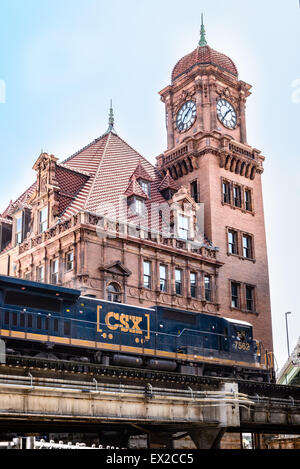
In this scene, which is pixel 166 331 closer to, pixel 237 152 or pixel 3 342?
pixel 3 342

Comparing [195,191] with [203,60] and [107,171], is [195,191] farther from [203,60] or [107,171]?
[203,60]

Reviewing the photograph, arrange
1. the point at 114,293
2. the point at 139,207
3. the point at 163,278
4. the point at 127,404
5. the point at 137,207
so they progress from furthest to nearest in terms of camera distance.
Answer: the point at 139,207
the point at 137,207
the point at 163,278
the point at 114,293
the point at 127,404

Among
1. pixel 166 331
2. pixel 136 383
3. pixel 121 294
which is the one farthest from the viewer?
pixel 121 294

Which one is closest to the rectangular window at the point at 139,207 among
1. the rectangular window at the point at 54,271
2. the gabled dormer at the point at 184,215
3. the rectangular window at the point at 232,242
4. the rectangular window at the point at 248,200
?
the gabled dormer at the point at 184,215

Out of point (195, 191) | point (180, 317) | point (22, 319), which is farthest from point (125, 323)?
point (195, 191)

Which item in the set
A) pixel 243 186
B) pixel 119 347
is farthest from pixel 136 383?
pixel 243 186

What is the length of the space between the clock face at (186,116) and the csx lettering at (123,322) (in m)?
26.0

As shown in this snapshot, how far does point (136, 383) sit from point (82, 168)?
27.7 metres

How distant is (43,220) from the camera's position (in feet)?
151

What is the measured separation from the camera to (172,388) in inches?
1081

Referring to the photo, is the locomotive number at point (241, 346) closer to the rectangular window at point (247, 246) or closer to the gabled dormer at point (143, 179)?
the rectangular window at point (247, 246)

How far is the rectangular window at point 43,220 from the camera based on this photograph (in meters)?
45.5

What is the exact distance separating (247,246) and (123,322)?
22.6 metres

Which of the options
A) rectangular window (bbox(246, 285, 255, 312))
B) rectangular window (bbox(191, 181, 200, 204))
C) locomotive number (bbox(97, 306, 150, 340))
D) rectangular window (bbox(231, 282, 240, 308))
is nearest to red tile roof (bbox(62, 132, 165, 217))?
rectangular window (bbox(191, 181, 200, 204))
